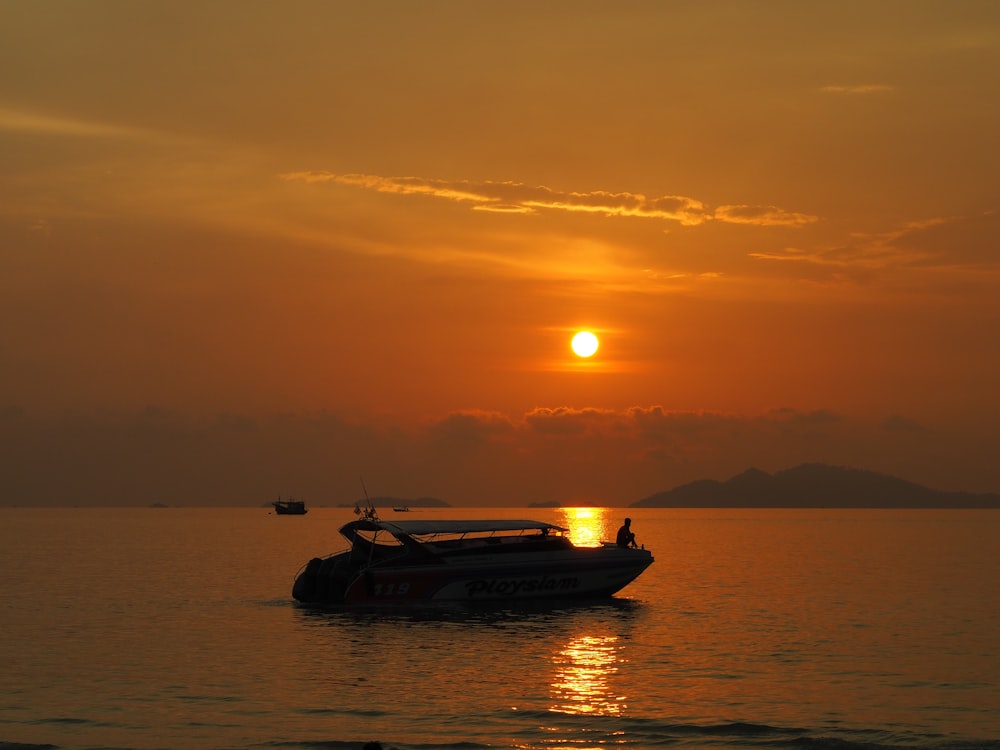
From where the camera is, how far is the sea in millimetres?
29125

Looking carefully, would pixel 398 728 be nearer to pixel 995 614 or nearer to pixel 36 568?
pixel 995 614

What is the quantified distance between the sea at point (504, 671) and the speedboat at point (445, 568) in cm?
97

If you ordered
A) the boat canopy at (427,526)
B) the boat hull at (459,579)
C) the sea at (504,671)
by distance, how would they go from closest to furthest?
the sea at (504,671)
the boat hull at (459,579)
the boat canopy at (427,526)

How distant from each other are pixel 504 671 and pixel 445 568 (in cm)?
1511

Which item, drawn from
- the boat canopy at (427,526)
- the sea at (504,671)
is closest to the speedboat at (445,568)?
the boat canopy at (427,526)

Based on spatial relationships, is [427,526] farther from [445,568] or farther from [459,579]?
[459,579]

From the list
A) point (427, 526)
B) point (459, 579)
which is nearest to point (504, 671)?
point (459, 579)

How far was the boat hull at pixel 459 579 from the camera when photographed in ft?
169

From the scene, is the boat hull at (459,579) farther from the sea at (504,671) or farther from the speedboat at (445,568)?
the sea at (504,671)

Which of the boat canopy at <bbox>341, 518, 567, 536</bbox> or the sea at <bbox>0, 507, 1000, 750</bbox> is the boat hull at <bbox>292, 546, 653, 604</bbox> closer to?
the sea at <bbox>0, 507, 1000, 750</bbox>

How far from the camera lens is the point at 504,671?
123 ft

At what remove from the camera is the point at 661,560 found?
108 metres

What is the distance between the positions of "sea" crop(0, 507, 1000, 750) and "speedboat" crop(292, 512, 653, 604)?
0.97 metres

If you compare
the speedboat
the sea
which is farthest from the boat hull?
the sea
